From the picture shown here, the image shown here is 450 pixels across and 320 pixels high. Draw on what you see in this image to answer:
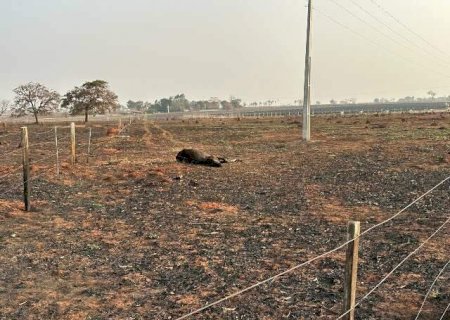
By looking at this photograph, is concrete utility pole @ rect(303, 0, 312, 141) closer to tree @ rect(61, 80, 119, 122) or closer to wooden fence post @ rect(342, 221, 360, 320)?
wooden fence post @ rect(342, 221, 360, 320)

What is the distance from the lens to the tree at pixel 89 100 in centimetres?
7094

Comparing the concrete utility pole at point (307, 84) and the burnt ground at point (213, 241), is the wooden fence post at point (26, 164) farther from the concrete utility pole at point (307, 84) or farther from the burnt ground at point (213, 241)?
the concrete utility pole at point (307, 84)

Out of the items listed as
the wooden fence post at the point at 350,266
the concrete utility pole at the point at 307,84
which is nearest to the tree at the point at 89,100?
the concrete utility pole at the point at 307,84

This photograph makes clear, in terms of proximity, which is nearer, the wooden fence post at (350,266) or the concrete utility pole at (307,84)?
the wooden fence post at (350,266)

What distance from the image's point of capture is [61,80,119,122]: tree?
233 ft

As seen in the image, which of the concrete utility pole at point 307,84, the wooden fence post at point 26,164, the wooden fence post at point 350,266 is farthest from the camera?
the concrete utility pole at point 307,84

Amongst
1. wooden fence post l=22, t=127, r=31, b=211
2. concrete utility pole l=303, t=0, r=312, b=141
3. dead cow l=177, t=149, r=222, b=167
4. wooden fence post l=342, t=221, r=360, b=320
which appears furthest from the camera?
concrete utility pole l=303, t=0, r=312, b=141

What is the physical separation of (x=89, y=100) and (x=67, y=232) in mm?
64529

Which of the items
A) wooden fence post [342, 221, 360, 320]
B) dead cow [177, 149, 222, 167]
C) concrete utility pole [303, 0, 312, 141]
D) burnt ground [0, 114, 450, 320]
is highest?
concrete utility pole [303, 0, 312, 141]

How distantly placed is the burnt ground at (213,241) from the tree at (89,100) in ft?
184

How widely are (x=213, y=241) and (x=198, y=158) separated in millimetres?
10804

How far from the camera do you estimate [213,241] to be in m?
9.15

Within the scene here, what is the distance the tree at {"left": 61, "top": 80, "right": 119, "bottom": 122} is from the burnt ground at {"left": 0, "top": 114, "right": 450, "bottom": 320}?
56029 mm

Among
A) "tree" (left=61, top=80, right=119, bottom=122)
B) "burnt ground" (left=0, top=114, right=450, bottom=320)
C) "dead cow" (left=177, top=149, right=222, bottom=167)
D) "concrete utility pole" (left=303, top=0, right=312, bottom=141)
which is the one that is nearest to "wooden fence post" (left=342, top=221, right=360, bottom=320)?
"burnt ground" (left=0, top=114, right=450, bottom=320)
